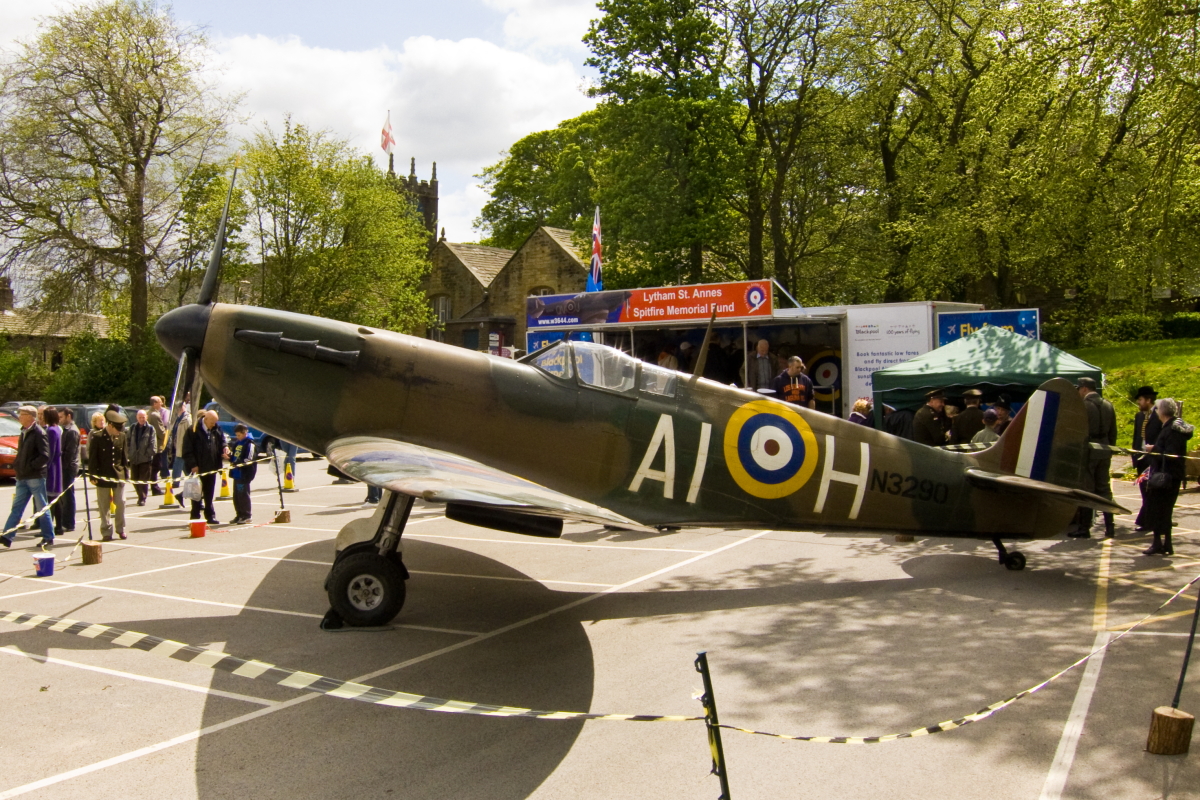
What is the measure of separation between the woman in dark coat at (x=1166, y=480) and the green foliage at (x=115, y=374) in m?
34.6

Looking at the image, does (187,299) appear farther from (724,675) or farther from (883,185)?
(724,675)

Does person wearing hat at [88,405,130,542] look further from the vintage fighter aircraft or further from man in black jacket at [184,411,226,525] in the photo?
the vintage fighter aircraft

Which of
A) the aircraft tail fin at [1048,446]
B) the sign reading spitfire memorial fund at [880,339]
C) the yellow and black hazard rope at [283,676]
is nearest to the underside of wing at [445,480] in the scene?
the yellow and black hazard rope at [283,676]

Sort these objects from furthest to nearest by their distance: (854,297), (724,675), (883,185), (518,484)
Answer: (854,297) < (883,185) < (518,484) < (724,675)

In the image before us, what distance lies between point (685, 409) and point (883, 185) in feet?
92.0

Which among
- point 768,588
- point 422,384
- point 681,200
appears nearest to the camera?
point 422,384

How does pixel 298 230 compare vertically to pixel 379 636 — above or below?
above

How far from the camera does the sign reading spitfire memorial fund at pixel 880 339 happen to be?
15031 mm

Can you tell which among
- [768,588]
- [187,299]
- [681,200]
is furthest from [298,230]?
[768,588]

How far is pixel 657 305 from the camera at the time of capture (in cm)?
1777

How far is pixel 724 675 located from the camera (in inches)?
229

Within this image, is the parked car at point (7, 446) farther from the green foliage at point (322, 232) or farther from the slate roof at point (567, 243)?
the slate roof at point (567, 243)

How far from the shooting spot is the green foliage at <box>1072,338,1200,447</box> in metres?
19.3

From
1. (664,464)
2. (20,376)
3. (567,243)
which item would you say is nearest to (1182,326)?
(567,243)
